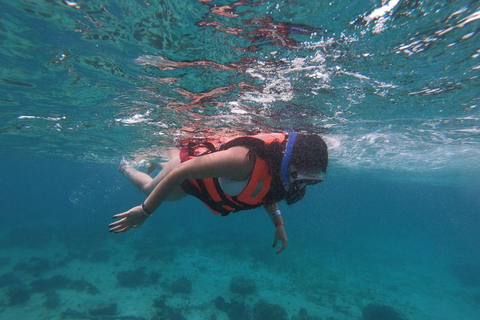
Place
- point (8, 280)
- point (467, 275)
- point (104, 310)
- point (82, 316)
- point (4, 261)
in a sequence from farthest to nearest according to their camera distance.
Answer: point (467, 275)
point (4, 261)
point (8, 280)
point (104, 310)
point (82, 316)

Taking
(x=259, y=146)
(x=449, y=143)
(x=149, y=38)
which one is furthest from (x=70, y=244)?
(x=449, y=143)

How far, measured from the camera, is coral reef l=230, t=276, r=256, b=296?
17.0 metres

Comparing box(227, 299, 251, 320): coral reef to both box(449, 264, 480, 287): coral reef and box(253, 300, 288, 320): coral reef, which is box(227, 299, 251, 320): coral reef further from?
box(449, 264, 480, 287): coral reef

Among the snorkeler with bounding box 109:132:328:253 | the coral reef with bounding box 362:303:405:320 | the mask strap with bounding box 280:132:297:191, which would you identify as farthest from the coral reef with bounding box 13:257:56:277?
the coral reef with bounding box 362:303:405:320

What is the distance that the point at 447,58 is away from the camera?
6.10 metres

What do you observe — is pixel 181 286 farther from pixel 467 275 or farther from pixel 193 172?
pixel 467 275

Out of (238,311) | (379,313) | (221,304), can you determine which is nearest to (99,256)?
(221,304)

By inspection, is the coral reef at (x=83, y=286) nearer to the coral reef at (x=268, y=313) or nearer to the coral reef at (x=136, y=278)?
the coral reef at (x=136, y=278)

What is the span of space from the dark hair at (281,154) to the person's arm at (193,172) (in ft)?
0.71

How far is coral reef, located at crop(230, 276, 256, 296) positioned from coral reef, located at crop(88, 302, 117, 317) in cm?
779

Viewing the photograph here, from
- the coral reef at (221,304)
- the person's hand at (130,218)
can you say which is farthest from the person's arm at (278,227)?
the coral reef at (221,304)

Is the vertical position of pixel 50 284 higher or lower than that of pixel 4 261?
higher

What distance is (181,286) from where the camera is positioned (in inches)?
679

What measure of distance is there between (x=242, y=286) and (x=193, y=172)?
54.3ft
